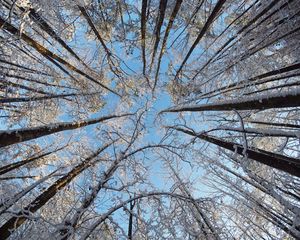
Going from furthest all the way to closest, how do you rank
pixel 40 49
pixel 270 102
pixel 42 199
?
pixel 40 49 < pixel 42 199 < pixel 270 102

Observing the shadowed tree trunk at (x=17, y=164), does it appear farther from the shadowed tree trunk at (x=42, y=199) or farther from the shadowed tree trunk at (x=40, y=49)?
the shadowed tree trunk at (x=40, y=49)

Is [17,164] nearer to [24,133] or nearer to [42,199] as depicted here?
[42,199]

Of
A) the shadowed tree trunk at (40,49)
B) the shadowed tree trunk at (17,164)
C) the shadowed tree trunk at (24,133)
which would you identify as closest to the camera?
the shadowed tree trunk at (24,133)

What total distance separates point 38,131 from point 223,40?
272 inches

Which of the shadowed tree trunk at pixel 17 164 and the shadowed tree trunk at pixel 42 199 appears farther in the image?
the shadowed tree trunk at pixel 17 164

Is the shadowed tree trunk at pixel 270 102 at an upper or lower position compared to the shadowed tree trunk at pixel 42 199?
lower

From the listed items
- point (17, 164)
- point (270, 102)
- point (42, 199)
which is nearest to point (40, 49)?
point (17, 164)

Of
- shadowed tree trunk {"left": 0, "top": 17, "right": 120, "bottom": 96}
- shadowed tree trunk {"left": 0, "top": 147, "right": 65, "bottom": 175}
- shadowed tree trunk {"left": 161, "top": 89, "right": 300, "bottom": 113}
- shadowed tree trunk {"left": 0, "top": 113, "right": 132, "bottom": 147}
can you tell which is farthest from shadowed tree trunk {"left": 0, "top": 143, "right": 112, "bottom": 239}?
shadowed tree trunk {"left": 161, "top": 89, "right": 300, "bottom": 113}

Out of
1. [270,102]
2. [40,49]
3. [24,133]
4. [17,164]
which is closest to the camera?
[270,102]

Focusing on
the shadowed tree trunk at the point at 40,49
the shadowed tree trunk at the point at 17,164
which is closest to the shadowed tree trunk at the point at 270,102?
the shadowed tree trunk at the point at 40,49

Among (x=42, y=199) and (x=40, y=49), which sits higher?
(x=40, y=49)

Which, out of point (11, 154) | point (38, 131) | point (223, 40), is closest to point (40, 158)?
point (11, 154)

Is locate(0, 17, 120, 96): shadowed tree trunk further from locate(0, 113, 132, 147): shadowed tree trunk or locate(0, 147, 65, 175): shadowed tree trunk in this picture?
locate(0, 147, 65, 175): shadowed tree trunk

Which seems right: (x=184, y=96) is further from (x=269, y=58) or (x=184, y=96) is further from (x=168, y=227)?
(x=168, y=227)
